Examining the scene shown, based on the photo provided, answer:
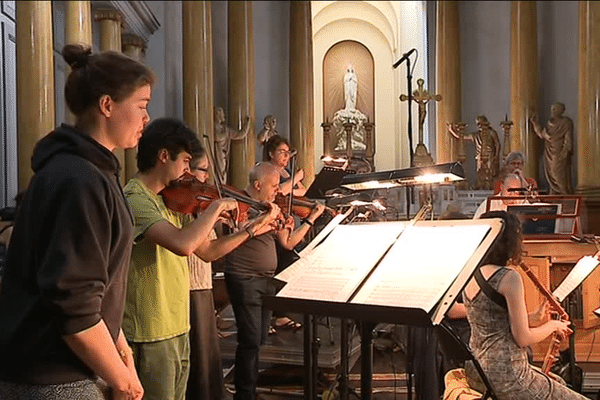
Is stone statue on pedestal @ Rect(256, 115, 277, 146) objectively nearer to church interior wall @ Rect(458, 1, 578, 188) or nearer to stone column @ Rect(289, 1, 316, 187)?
stone column @ Rect(289, 1, 316, 187)

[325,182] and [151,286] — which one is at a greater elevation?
[325,182]

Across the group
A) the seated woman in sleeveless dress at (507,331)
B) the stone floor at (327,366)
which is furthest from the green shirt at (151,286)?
the stone floor at (327,366)


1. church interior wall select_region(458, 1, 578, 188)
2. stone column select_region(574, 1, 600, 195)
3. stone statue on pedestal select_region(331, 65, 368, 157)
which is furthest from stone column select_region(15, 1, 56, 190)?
stone statue on pedestal select_region(331, 65, 368, 157)

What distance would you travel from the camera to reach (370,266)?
2115mm

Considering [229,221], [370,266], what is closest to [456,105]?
[229,221]

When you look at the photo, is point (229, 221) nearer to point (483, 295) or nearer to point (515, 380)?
point (483, 295)

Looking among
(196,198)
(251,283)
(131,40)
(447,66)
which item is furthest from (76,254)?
(447,66)

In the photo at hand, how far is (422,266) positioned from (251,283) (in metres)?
2.32

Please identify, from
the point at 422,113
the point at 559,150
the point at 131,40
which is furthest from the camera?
the point at 131,40

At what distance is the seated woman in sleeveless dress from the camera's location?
8.97 feet

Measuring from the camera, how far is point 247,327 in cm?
416

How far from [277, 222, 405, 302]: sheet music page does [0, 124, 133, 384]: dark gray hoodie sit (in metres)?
0.68

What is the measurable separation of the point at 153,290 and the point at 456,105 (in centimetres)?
1086

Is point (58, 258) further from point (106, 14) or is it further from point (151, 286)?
Result: point (106, 14)
